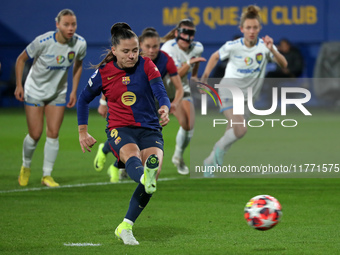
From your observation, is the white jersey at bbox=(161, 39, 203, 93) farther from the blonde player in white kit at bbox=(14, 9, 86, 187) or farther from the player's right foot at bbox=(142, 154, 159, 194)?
the player's right foot at bbox=(142, 154, 159, 194)

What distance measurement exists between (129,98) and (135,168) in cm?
74

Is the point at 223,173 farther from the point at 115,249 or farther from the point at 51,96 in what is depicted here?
the point at 115,249

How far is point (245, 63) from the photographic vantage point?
10672 millimetres

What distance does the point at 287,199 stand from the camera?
8711 mm

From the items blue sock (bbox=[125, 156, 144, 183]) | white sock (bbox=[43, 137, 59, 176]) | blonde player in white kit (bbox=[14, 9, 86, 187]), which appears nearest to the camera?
blue sock (bbox=[125, 156, 144, 183])

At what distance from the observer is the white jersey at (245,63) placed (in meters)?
10.6

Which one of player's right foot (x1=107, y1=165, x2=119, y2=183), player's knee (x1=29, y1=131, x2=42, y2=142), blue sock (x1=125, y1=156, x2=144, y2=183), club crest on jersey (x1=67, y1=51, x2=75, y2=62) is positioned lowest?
player's right foot (x1=107, y1=165, x2=119, y2=183)

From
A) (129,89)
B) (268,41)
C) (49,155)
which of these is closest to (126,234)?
(129,89)

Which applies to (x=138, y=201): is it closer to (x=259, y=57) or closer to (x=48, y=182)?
(x=48, y=182)

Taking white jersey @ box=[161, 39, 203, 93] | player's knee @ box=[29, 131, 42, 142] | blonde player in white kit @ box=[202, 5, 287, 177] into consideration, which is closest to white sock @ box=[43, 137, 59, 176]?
player's knee @ box=[29, 131, 42, 142]

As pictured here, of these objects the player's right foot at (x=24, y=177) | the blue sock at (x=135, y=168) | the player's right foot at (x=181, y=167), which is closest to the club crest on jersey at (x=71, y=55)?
the player's right foot at (x=24, y=177)

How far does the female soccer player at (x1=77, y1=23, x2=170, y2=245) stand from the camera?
616cm

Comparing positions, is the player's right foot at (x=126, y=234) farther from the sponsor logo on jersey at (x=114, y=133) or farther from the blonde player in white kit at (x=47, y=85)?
the blonde player in white kit at (x=47, y=85)

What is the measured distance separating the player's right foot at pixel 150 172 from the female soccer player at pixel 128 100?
48cm
